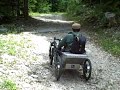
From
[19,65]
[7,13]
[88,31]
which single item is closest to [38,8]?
[7,13]

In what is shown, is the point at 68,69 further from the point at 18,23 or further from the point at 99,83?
the point at 18,23

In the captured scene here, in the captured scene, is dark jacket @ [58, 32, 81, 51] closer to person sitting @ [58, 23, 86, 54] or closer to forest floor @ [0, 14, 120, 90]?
person sitting @ [58, 23, 86, 54]

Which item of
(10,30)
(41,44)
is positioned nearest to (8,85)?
(41,44)

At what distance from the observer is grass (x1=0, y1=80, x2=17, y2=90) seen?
7781 mm

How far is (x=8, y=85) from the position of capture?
7930 mm

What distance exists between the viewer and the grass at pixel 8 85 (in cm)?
778

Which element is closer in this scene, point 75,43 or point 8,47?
point 75,43

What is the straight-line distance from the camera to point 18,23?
816 inches

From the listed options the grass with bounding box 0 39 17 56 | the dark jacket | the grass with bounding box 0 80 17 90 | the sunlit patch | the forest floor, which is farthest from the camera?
the sunlit patch

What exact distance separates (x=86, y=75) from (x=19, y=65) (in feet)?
7.71

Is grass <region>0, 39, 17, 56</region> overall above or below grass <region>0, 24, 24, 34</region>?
above

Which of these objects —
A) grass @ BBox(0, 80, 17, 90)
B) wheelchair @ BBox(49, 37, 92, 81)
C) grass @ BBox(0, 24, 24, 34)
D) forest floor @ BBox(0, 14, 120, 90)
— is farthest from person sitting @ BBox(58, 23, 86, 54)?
grass @ BBox(0, 24, 24, 34)

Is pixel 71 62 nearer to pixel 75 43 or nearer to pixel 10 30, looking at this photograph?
pixel 75 43

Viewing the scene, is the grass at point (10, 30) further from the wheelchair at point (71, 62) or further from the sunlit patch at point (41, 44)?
the wheelchair at point (71, 62)
